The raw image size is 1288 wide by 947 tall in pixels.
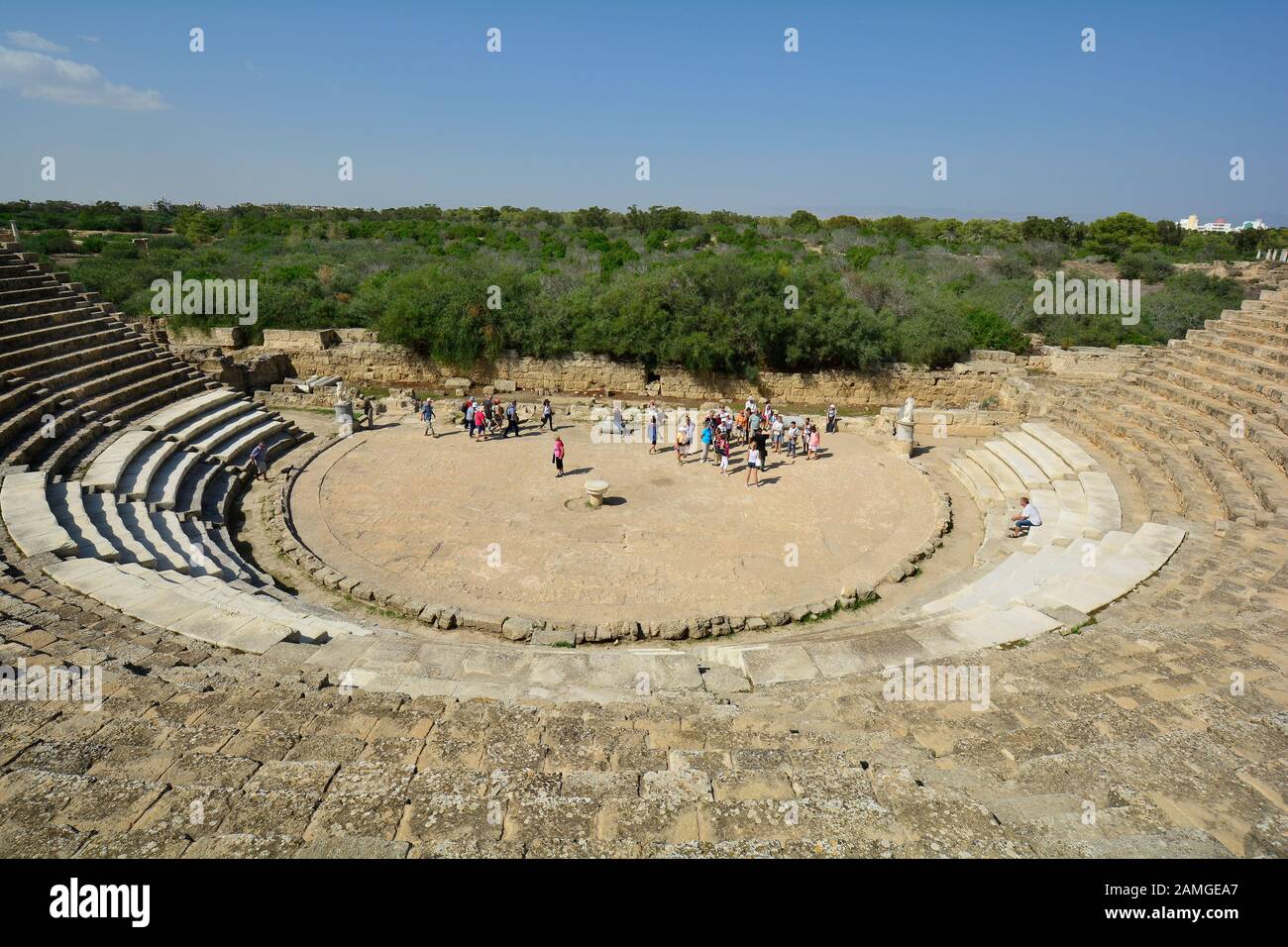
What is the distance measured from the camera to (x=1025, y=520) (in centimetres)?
1310

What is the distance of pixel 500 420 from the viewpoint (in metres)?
20.3

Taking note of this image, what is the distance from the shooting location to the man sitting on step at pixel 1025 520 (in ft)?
42.8

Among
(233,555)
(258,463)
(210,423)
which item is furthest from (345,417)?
(233,555)

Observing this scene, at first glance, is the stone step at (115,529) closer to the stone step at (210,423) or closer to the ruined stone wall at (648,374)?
the stone step at (210,423)

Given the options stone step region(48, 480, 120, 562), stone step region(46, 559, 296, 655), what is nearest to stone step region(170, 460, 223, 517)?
stone step region(48, 480, 120, 562)

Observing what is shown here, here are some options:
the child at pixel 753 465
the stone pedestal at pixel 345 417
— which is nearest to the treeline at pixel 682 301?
the stone pedestal at pixel 345 417

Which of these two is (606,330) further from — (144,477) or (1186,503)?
(1186,503)

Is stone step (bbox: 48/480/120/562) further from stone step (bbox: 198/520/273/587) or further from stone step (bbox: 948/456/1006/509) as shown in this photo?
stone step (bbox: 948/456/1006/509)

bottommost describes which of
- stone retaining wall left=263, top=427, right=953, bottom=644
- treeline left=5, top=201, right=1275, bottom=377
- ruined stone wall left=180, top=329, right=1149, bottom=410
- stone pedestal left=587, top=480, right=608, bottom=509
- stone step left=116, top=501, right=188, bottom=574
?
stone retaining wall left=263, top=427, right=953, bottom=644

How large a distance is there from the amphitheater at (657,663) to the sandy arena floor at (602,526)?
14 cm

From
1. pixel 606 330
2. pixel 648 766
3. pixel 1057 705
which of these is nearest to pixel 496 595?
pixel 648 766

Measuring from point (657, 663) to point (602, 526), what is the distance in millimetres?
5840

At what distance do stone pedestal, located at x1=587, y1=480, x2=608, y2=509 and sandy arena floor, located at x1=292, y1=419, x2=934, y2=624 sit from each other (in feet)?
0.86

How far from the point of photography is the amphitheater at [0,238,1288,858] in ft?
13.9
